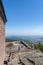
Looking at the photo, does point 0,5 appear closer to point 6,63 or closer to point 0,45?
point 0,45

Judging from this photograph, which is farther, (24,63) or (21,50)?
(21,50)

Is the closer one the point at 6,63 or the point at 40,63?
the point at 40,63

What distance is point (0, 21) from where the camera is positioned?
7.01 metres

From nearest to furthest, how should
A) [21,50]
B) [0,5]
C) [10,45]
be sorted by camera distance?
[0,5]
[21,50]
[10,45]

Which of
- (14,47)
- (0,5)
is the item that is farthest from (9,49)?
(0,5)

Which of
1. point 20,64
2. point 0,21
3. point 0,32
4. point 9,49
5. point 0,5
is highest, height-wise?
point 0,5

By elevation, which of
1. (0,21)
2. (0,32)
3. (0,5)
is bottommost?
(0,32)

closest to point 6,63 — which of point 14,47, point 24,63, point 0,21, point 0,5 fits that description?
point 24,63

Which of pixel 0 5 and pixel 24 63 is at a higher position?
pixel 0 5

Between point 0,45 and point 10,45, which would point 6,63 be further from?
point 10,45

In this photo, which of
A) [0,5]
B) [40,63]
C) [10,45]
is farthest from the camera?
[10,45]

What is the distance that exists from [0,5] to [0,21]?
28.7 inches

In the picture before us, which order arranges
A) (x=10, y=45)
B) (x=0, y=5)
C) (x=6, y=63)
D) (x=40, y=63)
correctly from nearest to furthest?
(x=0, y=5)
(x=40, y=63)
(x=6, y=63)
(x=10, y=45)

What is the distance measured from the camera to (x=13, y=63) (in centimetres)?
781
